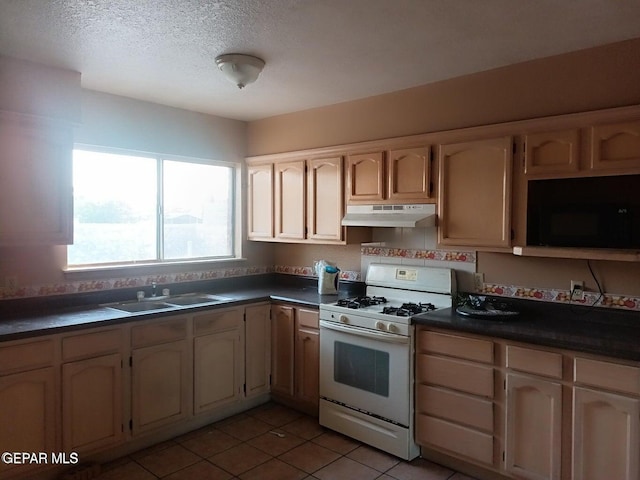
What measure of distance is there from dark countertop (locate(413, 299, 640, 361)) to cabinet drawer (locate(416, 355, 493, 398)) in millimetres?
204

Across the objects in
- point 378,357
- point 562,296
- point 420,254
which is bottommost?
point 378,357

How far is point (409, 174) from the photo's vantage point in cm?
321

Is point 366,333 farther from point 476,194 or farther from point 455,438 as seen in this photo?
point 476,194

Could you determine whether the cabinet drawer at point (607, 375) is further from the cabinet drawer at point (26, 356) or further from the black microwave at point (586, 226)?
the cabinet drawer at point (26, 356)

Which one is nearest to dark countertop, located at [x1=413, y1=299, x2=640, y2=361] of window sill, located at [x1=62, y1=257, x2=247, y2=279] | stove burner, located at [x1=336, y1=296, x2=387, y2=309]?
stove burner, located at [x1=336, y1=296, x2=387, y2=309]

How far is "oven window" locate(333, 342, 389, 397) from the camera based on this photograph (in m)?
2.95

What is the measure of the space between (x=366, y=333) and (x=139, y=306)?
168 centimetres

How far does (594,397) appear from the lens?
7.25ft

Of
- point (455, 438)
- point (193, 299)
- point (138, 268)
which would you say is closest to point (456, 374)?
point (455, 438)

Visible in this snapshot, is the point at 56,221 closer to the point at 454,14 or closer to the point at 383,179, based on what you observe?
the point at 383,179

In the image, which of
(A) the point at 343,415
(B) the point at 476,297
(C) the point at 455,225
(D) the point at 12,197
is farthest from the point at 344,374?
(D) the point at 12,197

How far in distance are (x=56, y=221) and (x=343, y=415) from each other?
2.23 m

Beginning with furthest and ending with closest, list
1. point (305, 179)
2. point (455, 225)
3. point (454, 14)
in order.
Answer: point (305, 179) < point (455, 225) < point (454, 14)

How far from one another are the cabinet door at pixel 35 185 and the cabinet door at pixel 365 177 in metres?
1.89
